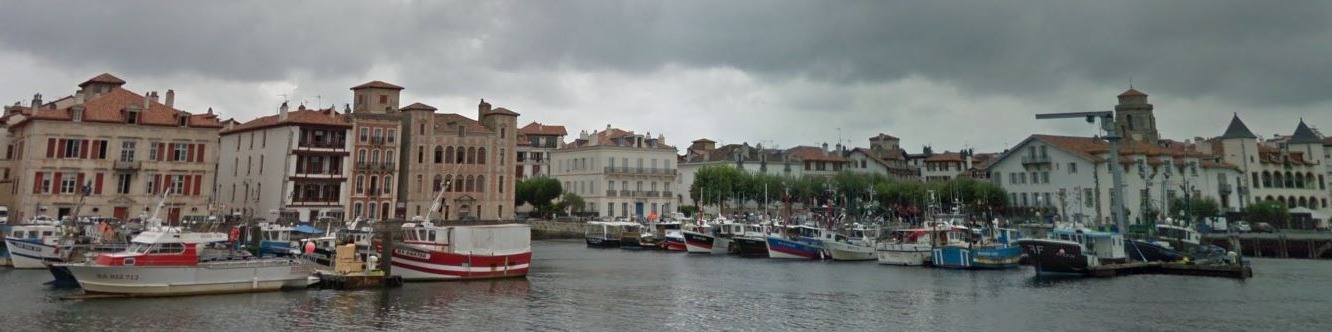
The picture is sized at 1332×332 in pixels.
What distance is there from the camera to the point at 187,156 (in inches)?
2351

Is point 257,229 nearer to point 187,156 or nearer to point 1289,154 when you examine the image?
point 187,156

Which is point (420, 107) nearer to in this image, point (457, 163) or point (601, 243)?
point (457, 163)

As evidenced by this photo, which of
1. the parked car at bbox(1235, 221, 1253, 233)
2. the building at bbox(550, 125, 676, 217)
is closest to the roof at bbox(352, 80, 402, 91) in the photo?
the building at bbox(550, 125, 676, 217)

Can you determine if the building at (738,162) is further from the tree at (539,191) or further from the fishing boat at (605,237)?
the fishing boat at (605,237)

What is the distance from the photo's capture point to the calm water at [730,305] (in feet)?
78.7

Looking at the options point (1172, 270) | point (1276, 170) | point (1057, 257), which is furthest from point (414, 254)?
point (1276, 170)

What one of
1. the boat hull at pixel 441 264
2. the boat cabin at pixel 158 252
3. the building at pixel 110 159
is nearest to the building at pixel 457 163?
the building at pixel 110 159

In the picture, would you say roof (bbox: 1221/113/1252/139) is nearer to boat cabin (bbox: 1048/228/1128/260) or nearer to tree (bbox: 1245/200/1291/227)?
tree (bbox: 1245/200/1291/227)

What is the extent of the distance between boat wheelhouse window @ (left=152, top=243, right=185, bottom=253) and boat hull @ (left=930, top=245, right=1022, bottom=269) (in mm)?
39002

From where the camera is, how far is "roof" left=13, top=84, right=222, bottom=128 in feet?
184

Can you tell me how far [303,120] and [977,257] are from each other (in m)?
52.6

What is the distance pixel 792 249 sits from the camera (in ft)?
189

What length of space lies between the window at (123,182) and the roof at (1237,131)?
4049 inches

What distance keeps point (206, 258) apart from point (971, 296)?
31.2m
